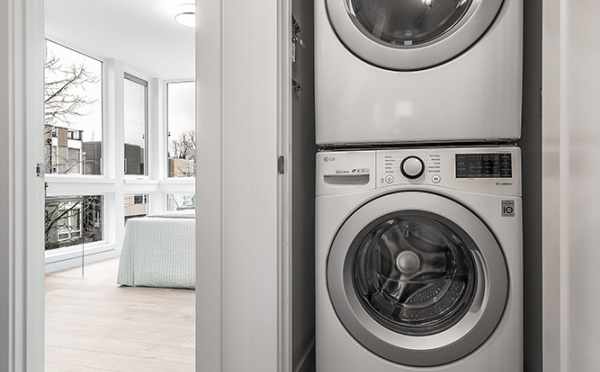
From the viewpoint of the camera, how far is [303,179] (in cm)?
163

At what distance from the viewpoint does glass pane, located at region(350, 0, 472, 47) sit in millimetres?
1372

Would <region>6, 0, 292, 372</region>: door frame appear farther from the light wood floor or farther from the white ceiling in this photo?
the white ceiling

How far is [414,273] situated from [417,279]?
0.9 inches

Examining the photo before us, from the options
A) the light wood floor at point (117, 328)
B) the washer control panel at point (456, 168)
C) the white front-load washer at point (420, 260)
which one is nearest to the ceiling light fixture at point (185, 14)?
the light wood floor at point (117, 328)

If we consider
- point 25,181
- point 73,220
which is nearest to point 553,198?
point 25,181

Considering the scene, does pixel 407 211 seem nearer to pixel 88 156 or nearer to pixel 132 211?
pixel 88 156

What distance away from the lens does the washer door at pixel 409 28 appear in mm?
1316

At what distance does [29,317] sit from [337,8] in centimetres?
138

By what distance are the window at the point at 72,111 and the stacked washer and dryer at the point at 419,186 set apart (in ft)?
11.6

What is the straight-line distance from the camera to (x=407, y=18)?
4.58 ft

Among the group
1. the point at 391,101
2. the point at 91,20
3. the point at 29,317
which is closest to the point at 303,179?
the point at 391,101

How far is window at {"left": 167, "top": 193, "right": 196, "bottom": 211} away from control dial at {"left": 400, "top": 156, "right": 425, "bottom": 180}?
5.04m

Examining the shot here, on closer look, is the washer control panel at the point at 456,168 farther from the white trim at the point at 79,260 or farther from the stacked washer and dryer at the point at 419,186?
the white trim at the point at 79,260

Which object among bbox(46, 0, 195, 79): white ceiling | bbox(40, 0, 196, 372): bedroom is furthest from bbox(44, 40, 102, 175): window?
bbox(46, 0, 195, 79): white ceiling
